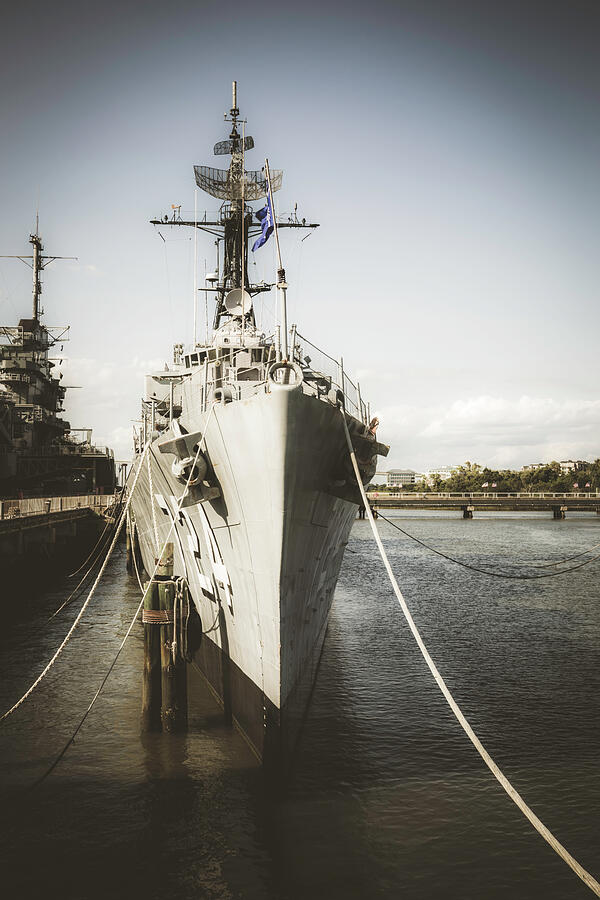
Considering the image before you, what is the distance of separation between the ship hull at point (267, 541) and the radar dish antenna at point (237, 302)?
5.72 metres

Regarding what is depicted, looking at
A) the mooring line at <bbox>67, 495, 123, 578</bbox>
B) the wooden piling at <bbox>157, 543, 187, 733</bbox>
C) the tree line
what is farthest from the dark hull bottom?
the tree line

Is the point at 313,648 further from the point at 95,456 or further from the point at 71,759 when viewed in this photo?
the point at 95,456

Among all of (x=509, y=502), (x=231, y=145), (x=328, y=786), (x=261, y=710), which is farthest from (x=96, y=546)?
(x=509, y=502)

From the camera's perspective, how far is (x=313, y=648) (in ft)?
37.8

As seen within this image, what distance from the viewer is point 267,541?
7.90 metres

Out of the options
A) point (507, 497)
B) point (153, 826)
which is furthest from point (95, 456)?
point (507, 497)

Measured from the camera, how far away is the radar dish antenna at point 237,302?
15.5 meters

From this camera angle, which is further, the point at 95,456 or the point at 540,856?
the point at 95,456

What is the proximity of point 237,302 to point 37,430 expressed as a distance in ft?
120

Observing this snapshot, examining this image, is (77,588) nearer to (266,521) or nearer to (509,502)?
(266,521)

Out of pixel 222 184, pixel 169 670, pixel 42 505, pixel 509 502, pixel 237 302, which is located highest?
pixel 222 184

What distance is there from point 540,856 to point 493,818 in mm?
790

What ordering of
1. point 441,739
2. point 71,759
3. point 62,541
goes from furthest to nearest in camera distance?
point 62,541 → point 441,739 → point 71,759

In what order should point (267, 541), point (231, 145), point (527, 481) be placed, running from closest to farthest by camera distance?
point (267, 541)
point (231, 145)
point (527, 481)
